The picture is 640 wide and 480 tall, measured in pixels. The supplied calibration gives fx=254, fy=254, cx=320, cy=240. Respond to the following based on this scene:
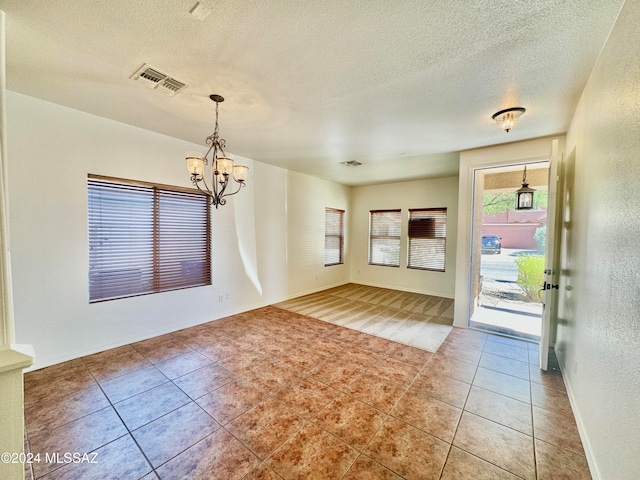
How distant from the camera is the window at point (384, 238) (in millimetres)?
6809

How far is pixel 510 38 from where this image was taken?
1.68 meters

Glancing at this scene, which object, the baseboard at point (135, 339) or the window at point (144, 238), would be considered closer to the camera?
the baseboard at point (135, 339)

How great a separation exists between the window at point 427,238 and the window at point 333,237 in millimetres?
1867

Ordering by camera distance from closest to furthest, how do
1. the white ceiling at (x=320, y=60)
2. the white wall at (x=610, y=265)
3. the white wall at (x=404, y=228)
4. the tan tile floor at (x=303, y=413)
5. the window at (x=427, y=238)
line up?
the white wall at (x=610, y=265) → the white ceiling at (x=320, y=60) → the tan tile floor at (x=303, y=413) → the white wall at (x=404, y=228) → the window at (x=427, y=238)

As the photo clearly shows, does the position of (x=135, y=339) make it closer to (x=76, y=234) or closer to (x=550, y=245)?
(x=76, y=234)

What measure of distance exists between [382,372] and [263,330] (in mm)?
1902

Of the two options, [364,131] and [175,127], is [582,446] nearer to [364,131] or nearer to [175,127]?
[364,131]

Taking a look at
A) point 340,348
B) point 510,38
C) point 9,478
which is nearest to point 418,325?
point 340,348

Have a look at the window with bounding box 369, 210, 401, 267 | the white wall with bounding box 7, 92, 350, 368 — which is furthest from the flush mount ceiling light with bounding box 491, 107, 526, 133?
the window with bounding box 369, 210, 401, 267

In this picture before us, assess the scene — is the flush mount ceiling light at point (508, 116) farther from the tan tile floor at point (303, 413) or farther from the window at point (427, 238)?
the window at point (427, 238)

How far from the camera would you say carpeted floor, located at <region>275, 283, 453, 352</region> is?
3785mm

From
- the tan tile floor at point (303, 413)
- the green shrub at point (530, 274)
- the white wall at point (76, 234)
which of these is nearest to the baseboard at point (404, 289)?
the green shrub at point (530, 274)

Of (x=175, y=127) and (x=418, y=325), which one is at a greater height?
(x=175, y=127)

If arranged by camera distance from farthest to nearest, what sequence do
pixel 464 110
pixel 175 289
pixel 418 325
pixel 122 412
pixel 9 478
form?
pixel 418 325 < pixel 175 289 < pixel 464 110 < pixel 122 412 < pixel 9 478
